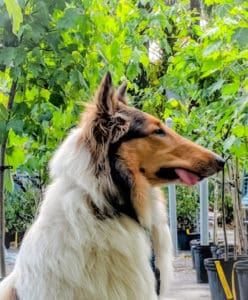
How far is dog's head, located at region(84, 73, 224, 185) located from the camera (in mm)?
2346

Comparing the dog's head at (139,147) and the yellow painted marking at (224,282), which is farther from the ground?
the dog's head at (139,147)

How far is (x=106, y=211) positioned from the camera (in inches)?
89.4

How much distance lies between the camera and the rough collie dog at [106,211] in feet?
7.17

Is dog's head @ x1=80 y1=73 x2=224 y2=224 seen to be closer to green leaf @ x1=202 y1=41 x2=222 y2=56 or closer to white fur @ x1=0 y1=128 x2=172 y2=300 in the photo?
white fur @ x1=0 y1=128 x2=172 y2=300

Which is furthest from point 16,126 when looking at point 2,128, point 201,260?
point 201,260

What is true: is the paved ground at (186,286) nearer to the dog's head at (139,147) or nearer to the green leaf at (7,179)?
the green leaf at (7,179)

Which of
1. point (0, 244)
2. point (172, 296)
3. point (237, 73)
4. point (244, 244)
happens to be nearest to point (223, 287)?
point (244, 244)

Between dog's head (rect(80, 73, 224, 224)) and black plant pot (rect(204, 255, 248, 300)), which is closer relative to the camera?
dog's head (rect(80, 73, 224, 224))

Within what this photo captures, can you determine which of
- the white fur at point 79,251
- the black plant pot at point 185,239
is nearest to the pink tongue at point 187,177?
the white fur at point 79,251

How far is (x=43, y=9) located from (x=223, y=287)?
307cm

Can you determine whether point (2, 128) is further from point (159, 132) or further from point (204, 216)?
point (204, 216)

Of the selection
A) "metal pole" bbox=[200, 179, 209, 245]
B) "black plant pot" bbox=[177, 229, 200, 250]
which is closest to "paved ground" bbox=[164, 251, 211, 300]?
"metal pole" bbox=[200, 179, 209, 245]

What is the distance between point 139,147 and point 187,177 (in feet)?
0.84

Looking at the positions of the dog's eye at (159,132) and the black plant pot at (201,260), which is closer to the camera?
the dog's eye at (159,132)
